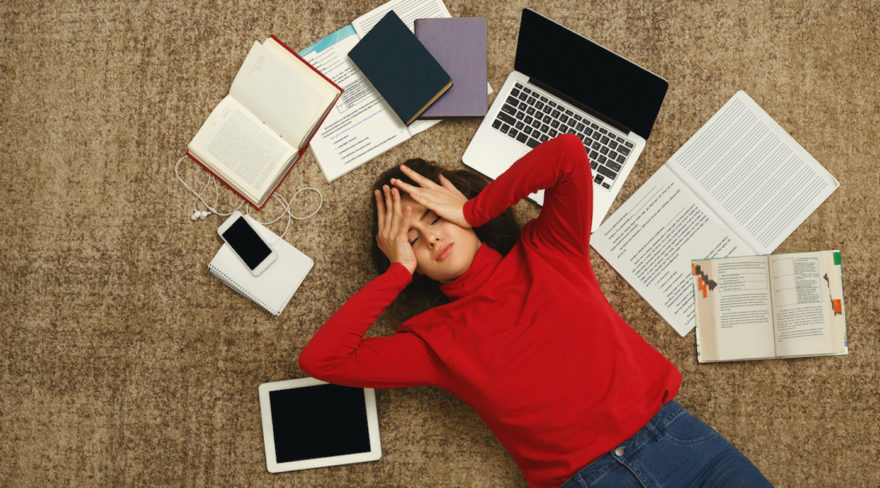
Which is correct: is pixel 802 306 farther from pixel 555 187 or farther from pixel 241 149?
pixel 241 149

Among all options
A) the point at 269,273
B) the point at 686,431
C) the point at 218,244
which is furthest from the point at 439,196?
the point at 686,431

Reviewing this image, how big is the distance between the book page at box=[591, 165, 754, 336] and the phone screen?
29.5 inches

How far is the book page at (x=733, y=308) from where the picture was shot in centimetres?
125

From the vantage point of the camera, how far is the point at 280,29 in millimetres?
1323

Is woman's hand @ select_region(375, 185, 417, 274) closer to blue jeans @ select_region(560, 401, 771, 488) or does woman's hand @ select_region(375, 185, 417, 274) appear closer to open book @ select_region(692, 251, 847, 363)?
blue jeans @ select_region(560, 401, 771, 488)

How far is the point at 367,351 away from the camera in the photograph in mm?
1083

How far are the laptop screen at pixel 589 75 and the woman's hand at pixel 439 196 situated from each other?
35cm

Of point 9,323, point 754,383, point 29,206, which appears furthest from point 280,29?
point 754,383

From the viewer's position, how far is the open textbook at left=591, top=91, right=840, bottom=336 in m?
1.26

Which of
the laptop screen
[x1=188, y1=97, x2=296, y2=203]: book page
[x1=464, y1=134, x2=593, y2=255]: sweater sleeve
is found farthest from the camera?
[x1=188, y1=97, x2=296, y2=203]: book page

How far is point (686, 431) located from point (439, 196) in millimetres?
678

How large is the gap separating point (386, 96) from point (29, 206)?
2.88ft

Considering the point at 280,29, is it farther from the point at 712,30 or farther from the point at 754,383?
the point at 754,383

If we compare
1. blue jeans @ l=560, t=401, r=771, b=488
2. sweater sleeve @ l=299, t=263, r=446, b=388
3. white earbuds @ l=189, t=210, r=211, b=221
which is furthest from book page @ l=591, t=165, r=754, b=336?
white earbuds @ l=189, t=210, r=211, b=221
